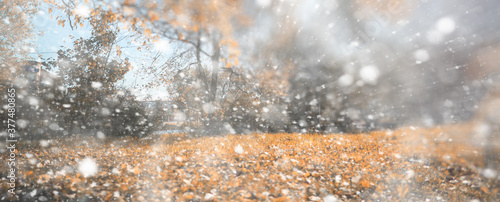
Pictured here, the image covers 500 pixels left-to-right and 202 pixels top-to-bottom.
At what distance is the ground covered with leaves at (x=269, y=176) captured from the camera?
283 cm

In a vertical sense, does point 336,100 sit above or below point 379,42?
below

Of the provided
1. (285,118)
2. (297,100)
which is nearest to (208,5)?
(297,100)

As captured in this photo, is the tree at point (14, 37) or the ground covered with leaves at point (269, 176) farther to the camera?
the tree at point (14, 37)

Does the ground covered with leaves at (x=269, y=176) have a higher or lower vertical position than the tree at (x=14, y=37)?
lower

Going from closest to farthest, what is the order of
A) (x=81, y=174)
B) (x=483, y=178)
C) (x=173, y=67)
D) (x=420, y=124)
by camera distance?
(x=81, y=174)
(x=483, y=178)
(x=420, y=124)
(x=173, y=67)

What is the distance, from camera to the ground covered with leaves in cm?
283

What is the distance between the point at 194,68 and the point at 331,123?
7.98m

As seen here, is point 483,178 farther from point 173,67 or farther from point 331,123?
point 173,67

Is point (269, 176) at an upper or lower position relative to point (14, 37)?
lower

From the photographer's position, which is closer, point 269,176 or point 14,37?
point 269,176

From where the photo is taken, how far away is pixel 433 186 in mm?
3592

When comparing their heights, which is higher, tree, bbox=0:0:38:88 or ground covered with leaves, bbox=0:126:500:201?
tree, bbox=0:0:38:88

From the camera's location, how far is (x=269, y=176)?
3.73 metres

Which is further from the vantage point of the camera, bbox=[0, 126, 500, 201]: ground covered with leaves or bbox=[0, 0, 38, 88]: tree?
bbox=[0, 0, 38, 88]: tree
